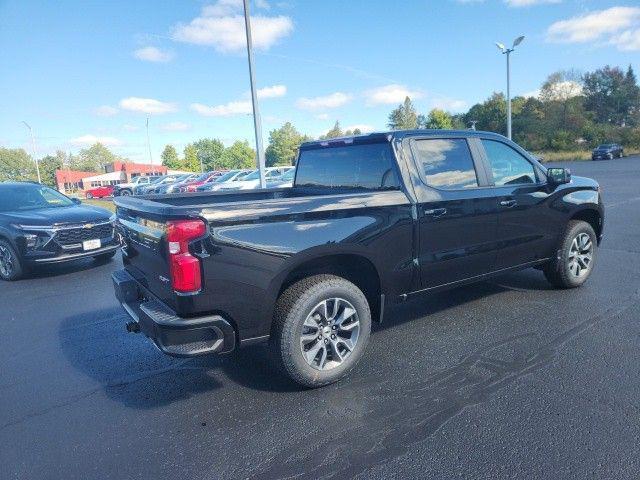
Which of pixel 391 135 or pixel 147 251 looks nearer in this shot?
pixel 147 251

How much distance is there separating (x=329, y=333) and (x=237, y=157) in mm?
136312

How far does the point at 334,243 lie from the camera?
10.4 ft

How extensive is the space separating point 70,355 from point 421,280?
333 cm

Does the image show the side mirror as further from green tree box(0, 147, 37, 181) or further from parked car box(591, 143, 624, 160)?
green tree box(0, 147, 37, 181)

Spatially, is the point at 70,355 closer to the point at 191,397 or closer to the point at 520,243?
the point at 191,397

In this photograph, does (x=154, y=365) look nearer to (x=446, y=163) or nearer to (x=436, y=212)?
(x=436, y=212)

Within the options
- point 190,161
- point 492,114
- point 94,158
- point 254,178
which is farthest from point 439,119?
point 94,158

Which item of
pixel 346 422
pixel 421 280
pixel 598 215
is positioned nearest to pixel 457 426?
pixel 346 422

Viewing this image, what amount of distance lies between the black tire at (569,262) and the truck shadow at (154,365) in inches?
37.8

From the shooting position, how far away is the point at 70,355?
4.13 m

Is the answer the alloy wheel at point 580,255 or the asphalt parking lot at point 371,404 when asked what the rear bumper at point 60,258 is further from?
the alloy wheel at point 580,255

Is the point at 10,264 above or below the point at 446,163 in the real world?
below

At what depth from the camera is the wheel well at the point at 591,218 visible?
5.21 meters

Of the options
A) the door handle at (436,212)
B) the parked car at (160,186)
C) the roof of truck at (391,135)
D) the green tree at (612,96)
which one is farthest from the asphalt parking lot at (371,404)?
the green tree at (612,96)
